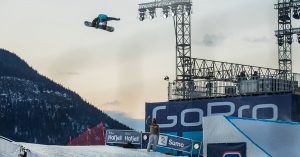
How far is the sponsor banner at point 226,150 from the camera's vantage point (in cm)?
4061

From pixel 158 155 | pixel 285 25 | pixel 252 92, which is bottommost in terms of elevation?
pixel 158 155

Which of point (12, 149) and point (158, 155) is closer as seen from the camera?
point (12, 149)

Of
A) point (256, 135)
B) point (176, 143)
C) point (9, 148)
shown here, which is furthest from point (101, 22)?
point (256, 135)

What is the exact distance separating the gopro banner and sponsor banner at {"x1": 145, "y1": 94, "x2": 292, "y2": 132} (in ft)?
22.3

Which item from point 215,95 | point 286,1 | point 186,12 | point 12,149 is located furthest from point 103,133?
point 186,12

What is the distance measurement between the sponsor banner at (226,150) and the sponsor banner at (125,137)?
5.07 m

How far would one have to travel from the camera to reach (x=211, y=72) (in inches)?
2633

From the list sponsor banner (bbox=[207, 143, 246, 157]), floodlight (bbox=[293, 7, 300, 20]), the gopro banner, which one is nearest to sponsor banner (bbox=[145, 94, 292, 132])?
the gopro banner

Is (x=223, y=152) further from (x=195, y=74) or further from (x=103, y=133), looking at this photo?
(x=195, y=74)

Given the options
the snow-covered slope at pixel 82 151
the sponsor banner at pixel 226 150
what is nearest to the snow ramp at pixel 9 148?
the snow-covered slope at pixel 82 151

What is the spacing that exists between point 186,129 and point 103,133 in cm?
666

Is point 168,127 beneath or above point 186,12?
beneath

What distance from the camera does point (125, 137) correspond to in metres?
45.6

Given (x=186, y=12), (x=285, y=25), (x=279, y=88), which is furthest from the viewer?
(x=186, y=12)
